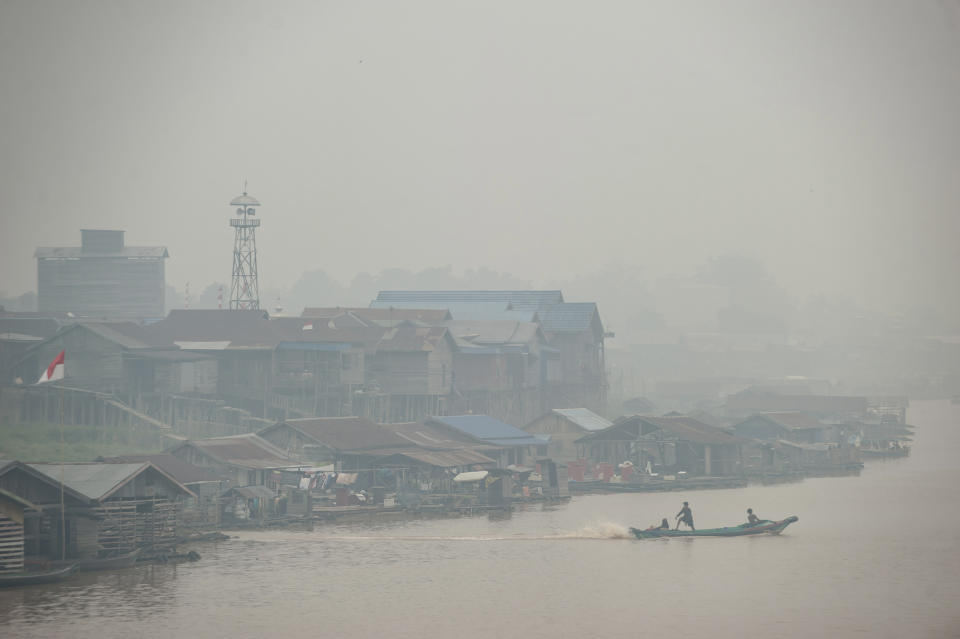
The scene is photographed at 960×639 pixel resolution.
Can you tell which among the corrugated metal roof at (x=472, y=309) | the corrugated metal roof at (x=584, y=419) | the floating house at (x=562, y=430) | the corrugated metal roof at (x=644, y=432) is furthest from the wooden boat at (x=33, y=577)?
the corrugated metal roof at (x=472, y=309)

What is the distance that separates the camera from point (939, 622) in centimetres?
3775

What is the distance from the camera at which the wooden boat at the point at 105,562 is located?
38.6m

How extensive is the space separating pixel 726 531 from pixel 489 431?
20.4m

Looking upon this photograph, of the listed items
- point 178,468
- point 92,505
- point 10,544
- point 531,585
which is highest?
point 178,468

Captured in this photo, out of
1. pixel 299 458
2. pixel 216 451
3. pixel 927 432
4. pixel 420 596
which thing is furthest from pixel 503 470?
pixel 927 432

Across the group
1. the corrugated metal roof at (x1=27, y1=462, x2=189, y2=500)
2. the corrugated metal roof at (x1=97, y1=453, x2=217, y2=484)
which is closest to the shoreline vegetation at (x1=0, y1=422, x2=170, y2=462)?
the corrugated metal roof at (x1=97, y1=453, x2=217, y2=484)

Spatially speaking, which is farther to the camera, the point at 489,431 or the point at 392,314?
the point at 392,314

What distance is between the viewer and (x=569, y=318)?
92.9m

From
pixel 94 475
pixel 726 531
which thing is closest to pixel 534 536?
pixel 726 531

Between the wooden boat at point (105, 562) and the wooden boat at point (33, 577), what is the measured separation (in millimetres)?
924

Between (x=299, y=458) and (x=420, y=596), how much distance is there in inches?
675

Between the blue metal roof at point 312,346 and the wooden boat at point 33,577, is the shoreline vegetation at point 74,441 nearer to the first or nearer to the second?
the blue metal roof at point 312,346

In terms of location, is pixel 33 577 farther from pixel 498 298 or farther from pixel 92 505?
pixel 498 298

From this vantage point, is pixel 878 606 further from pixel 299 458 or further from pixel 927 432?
pixel 927 432
